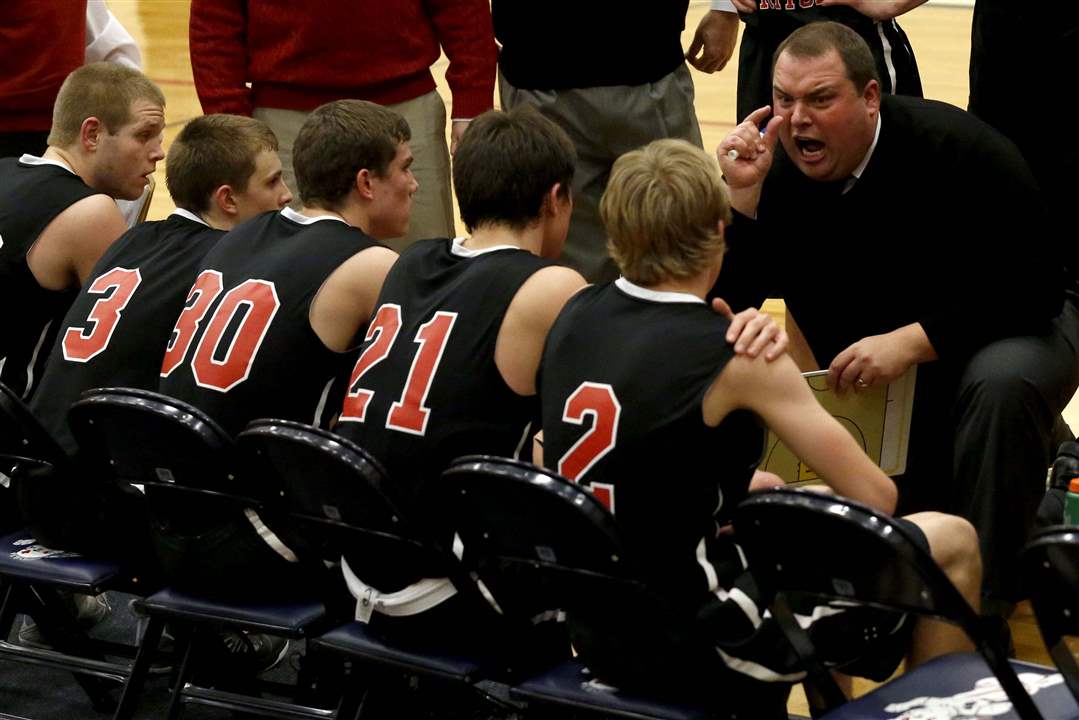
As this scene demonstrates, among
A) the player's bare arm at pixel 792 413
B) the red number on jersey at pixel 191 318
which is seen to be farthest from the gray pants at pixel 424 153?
the player's bare arm at pixel 792 413

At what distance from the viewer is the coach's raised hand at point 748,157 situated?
3.92 m

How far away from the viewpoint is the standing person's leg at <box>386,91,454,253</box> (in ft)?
16.3

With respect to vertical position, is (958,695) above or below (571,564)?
below

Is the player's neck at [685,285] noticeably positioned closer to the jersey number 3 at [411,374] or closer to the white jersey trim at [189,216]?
the jersey number 3 at [411,374]

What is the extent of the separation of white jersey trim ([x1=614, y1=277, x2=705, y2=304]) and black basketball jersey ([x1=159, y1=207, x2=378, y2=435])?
2.58 ft

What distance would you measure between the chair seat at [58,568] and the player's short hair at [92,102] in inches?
46.1

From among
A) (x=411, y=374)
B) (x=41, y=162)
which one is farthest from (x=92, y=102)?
(x=411, y=374)

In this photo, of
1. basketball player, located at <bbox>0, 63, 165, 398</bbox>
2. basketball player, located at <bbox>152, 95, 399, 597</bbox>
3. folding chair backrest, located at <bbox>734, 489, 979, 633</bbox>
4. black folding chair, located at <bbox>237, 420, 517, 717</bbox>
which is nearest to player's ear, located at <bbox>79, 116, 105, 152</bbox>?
basketball player, located at <bbox>0, 63, 165, 398</bbox>

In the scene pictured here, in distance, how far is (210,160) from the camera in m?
3.77

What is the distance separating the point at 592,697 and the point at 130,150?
2150 mm

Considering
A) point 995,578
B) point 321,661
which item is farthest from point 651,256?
point 995,578

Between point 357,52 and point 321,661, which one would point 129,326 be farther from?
point 357,52

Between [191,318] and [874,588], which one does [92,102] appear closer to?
[191,318]

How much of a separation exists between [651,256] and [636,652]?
660 millimetres
